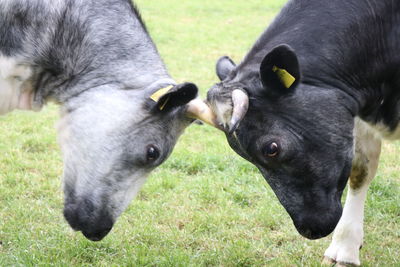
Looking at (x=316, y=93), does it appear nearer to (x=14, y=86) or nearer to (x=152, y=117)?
(x=152, y=117)

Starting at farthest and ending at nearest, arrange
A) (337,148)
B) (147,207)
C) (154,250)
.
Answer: (147,207), (154,250), (337,148)

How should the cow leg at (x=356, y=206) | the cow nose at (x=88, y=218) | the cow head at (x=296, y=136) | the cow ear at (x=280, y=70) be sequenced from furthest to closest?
the cow leg at (x=356, y=206), the cow nose at (x=88, y=218), the cow head at (x=296, y=136), the cow ear at (x=280, y=70)

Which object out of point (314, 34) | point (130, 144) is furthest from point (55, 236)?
point (314, 34)

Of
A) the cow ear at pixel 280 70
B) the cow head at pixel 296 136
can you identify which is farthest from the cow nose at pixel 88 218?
the cow ear at pixel 280 70

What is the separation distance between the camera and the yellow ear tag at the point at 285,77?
185 inches

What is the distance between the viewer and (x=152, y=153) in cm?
499

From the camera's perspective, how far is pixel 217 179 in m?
7.60

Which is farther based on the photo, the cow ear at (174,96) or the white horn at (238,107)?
the cow ear at (174,96)

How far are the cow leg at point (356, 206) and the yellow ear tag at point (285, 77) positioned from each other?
1196mm

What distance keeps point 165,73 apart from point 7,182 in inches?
111

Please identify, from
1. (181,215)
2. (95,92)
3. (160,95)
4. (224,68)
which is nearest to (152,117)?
(160,95)

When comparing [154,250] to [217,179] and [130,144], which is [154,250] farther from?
[217,179]

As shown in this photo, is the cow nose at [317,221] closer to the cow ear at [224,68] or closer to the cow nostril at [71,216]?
the cow ear at [224,68]

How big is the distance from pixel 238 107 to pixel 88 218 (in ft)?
4.80
